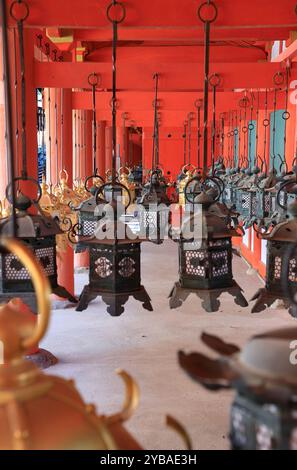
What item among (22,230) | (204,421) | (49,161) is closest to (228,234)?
(22,230)

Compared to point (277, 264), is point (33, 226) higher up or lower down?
higher up

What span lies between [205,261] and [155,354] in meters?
3.02

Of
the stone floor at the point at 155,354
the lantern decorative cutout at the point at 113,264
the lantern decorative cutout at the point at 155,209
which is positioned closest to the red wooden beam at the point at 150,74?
the lantern decorative cutout at the point at 155,209

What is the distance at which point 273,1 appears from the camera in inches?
106

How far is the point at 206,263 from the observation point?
6.22 feet

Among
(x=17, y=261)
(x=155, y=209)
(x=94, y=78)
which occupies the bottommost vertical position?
(x=155, y=209)

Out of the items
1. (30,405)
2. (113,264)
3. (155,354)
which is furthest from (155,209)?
(30,405)

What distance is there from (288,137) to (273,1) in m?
3.17

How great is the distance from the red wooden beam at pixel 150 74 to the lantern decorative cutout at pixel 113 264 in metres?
2.20

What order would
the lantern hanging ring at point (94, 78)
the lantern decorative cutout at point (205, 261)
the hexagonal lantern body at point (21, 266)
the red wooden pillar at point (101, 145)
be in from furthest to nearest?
the red wooden pillar at point (101, 145) → the lantern hanging ring at point (94, 78) → the lantern decorative cutout at point (205, 261) → the hexagonal lantern body at point (21, 266)

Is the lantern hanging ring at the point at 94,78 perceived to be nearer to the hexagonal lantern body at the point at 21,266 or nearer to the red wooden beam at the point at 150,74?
the red wooden beam at the point at 150,74

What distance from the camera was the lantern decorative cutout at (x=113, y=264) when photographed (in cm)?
195

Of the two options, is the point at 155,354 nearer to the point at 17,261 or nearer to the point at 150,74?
the point at 150,74

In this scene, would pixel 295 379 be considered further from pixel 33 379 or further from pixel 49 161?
pixel 49 161
